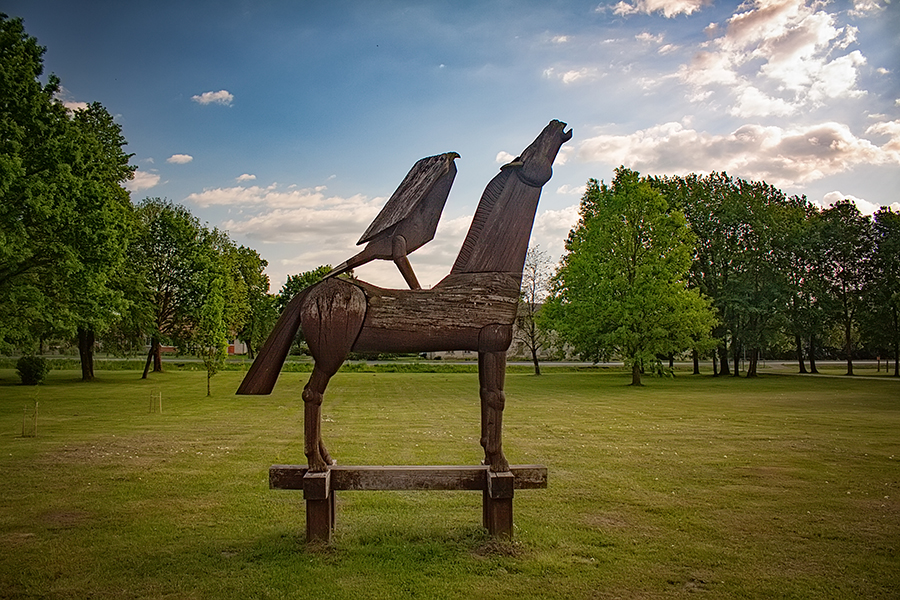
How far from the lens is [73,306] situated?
2011cm

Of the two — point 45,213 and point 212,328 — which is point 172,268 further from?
point 45,213

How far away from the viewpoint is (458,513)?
7.35 meters

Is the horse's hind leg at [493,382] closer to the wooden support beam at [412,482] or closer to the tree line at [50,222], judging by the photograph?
the wooden support beam at [412,482]

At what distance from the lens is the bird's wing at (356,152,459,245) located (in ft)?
19.4

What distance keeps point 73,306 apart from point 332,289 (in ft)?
60.1

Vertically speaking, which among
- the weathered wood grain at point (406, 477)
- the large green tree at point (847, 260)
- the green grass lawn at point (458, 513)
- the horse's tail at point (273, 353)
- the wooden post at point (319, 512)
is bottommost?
the green grass lawn at point (458, 513)

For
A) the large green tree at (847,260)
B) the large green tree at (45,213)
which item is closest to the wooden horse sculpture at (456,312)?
the large green tree at (45,213)

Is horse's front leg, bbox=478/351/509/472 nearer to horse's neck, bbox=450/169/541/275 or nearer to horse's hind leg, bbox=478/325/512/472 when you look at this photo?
horse's hind leg, bbox=478/325/512/472

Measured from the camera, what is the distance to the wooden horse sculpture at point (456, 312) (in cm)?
584

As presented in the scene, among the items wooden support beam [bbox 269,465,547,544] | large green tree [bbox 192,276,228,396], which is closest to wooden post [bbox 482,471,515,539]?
wooden support beam [bbox 269,465,547,544]

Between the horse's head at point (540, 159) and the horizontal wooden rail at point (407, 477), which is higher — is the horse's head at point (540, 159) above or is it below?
above

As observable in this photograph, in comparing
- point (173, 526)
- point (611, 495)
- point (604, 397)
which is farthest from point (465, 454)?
point (604, 397)

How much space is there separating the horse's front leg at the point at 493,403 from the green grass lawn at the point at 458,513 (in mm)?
842

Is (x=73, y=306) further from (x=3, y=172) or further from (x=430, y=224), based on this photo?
(x=430, y=224)
